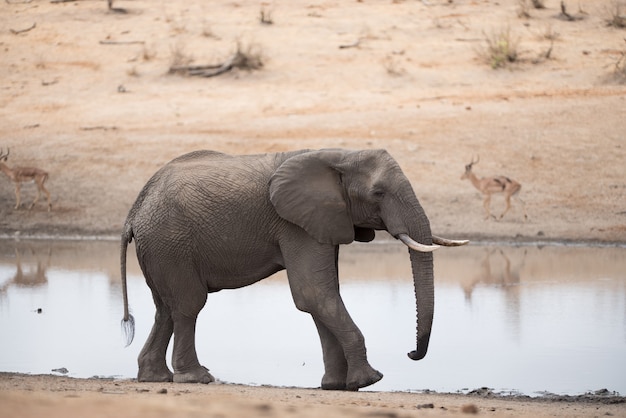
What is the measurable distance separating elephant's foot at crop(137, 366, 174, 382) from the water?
0.44 meters

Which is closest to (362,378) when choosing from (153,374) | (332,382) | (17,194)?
(332,382)

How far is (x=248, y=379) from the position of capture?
34.1 feet

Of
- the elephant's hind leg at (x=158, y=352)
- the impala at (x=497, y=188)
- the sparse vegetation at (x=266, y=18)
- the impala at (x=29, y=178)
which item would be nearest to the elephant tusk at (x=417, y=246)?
the elephant's hind leg at (x=158, y=352)

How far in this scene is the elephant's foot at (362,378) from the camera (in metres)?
9.61

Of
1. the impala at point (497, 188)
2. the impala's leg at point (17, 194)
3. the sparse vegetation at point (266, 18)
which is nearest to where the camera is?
the impala at point (497, 188)

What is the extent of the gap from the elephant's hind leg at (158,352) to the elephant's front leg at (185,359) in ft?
0.75

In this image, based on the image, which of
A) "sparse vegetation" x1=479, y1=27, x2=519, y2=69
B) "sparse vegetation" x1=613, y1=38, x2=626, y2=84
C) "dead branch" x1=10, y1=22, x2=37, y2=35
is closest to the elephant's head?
"sparse vegetation" x1=613, y1=38, x2=626, y2=84

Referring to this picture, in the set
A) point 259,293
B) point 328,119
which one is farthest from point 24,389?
point 328,119

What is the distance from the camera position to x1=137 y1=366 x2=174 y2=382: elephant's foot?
10.3m

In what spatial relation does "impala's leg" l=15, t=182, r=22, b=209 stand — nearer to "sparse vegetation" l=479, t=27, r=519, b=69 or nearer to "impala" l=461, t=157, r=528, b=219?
"impala" l=461, t=157, r=528, b=219

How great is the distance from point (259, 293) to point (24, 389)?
7510 millimetres

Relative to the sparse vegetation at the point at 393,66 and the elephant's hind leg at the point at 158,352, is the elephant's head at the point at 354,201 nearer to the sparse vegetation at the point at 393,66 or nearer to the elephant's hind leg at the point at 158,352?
the elephant's hind leg at the point at 158,352

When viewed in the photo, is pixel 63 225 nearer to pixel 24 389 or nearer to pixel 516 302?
pixel 516 302

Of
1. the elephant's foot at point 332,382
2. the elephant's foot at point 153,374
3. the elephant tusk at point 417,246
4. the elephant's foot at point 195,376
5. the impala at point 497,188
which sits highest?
the elephant tusk at point 417,246
